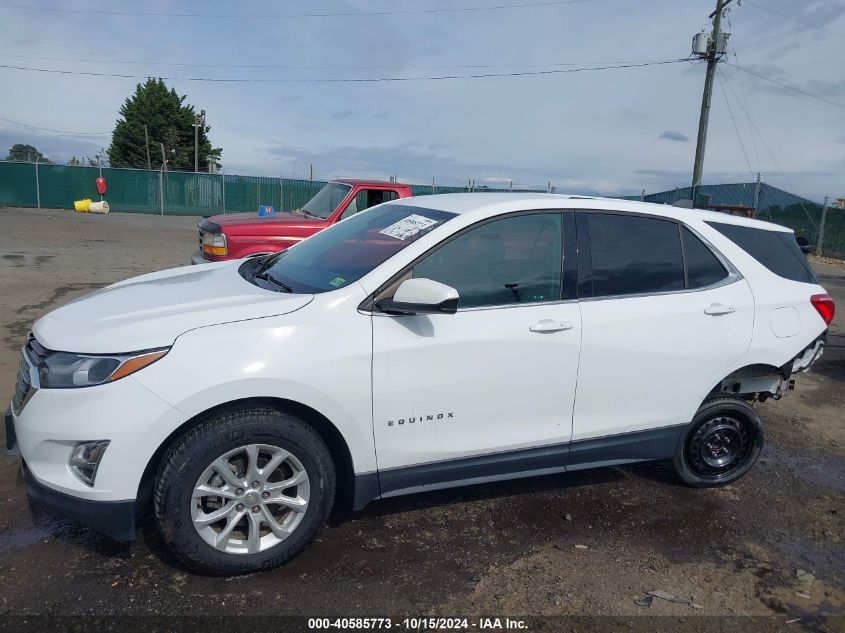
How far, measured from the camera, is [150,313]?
2941 mm

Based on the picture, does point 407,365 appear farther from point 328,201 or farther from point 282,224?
point 328,201

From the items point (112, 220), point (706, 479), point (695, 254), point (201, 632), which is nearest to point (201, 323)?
point (201, 632)

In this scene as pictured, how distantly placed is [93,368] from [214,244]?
16.9ft

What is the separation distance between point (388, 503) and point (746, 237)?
2779 millimetres

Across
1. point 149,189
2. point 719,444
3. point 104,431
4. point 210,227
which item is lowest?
point 719,444

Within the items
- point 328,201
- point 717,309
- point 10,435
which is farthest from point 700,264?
point 328,201

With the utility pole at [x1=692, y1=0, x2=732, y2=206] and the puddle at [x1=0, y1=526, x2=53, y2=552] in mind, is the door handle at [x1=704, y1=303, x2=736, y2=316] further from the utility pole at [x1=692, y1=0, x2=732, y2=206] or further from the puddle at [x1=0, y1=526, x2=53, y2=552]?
the utility pole at [x1=692, y1=0, x2=732, y2=206]

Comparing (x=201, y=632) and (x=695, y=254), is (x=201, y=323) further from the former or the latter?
(x=695, y=254)

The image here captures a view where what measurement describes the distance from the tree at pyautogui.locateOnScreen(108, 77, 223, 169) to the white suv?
6226cm

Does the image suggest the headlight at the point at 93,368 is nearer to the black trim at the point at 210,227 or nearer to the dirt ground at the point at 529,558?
the dirt ground at the point at 529,558

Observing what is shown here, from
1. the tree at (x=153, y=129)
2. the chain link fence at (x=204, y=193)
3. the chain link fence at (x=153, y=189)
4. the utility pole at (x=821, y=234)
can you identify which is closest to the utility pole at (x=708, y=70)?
the chain link fence at (x=204, y=193)

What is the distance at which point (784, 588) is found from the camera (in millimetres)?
3107

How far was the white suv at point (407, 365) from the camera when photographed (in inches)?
107

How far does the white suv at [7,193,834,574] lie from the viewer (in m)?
2.71
